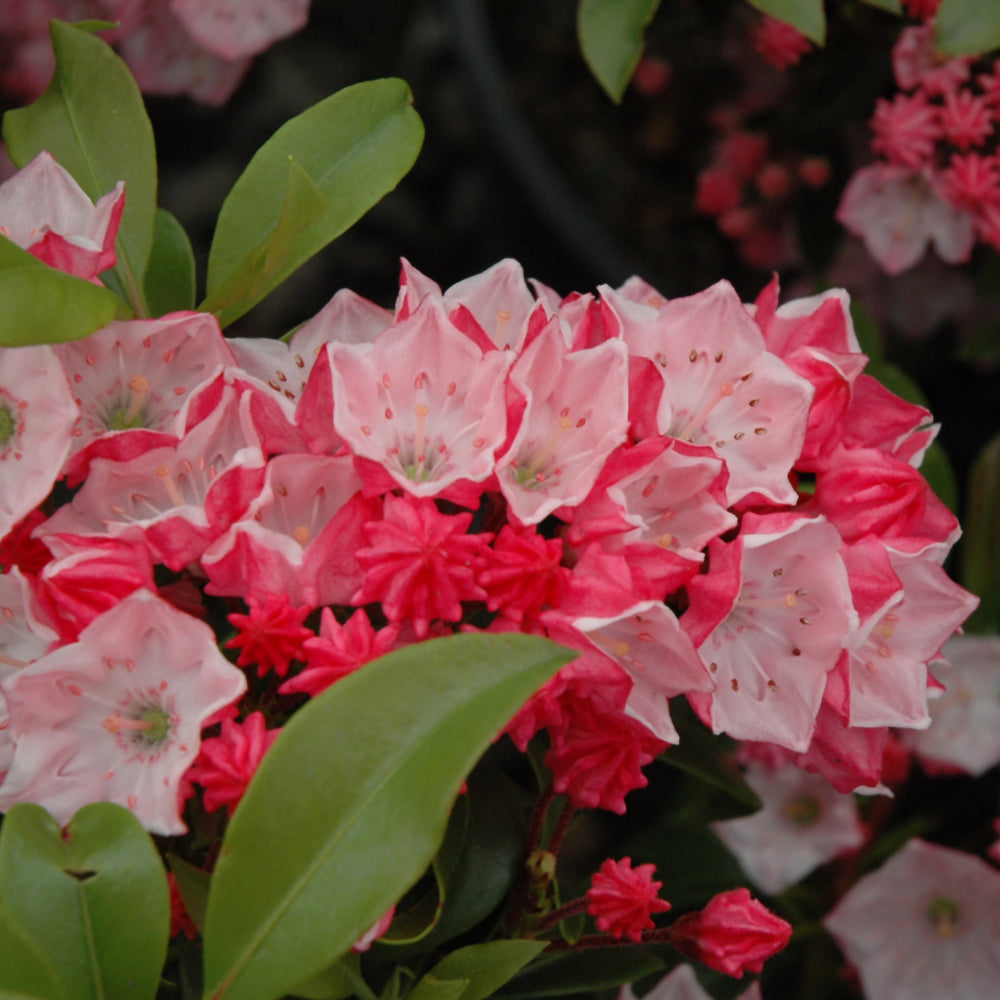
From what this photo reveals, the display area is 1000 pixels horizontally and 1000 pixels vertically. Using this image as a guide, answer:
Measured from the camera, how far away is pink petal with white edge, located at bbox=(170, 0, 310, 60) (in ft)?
4.10

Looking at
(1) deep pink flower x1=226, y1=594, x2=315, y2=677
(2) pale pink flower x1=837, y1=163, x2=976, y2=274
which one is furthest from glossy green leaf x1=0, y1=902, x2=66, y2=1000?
(2) pale pink flower x1=837, y1=163, x2=976, y2=274

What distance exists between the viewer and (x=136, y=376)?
2.21ft

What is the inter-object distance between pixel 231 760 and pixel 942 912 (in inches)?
34.3

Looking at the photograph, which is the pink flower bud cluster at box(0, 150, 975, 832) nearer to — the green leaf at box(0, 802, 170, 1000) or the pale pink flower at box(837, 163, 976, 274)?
the green leaf at box(0, 802, 170, 1000)

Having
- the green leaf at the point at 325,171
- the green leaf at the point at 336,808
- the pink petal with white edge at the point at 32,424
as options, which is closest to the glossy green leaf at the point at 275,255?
the green leaf at the point at 325,171

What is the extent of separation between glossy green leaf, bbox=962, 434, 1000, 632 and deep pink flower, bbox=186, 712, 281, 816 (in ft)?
2.71

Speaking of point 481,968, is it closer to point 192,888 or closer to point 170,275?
point 192,888

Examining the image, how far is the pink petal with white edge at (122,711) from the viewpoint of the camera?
57cm

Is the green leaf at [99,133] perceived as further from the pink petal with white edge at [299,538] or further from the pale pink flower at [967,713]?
the pale pink flower at [967,713]

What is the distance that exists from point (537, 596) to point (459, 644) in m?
0.09

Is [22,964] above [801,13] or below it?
below

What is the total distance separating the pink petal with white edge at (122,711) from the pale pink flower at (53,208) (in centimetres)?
19

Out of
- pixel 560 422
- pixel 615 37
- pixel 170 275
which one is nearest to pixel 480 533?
pixel 560 422

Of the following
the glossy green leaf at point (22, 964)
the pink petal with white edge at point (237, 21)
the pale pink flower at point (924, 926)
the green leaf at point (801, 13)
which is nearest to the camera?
the glossy green leaf at point (22, 964)
